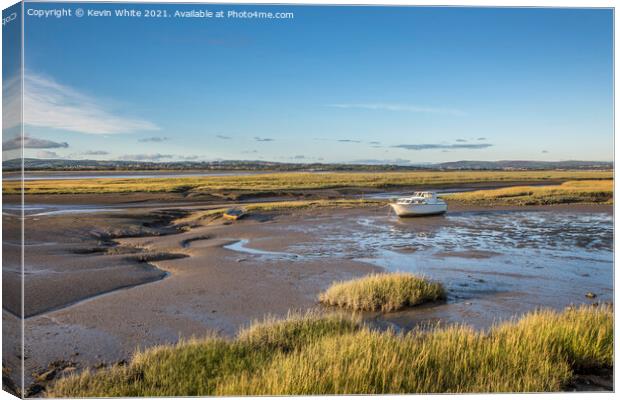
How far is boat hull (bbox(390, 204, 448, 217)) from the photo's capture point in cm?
2289

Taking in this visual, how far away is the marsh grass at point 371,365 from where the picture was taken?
6.25m

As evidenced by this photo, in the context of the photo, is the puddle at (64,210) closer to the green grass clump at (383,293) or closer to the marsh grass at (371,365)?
the green grass clump at (383,293)

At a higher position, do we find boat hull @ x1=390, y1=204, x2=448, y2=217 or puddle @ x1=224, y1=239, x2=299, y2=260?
boat hull @ x1=390, y1=204, x2=448, y2=217

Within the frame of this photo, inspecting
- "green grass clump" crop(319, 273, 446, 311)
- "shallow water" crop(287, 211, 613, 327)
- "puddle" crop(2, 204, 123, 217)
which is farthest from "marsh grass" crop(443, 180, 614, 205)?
"puddle" crop(2, 204, 123, 217)

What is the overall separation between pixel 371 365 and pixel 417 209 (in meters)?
17.2

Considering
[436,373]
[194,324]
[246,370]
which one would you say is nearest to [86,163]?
[194,324]

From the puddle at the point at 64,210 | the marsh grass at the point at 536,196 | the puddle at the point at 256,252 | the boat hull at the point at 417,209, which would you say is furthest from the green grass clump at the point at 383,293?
the boat hull at the point at 417,209

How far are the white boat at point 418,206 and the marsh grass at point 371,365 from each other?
50.6ft

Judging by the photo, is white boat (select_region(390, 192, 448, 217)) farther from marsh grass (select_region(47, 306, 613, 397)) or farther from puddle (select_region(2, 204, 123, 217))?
Answer: marsh grass (select_region(47, 306, 613, 397))

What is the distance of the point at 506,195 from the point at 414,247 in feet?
49.2

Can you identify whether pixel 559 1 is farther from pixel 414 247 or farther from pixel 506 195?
pixel 506 195

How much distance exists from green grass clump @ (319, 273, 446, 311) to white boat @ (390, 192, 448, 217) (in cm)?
1251

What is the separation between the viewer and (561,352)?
7.05 m

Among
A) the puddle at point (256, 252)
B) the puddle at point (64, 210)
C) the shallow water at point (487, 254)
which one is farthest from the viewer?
the puddle at point (64, 210)
